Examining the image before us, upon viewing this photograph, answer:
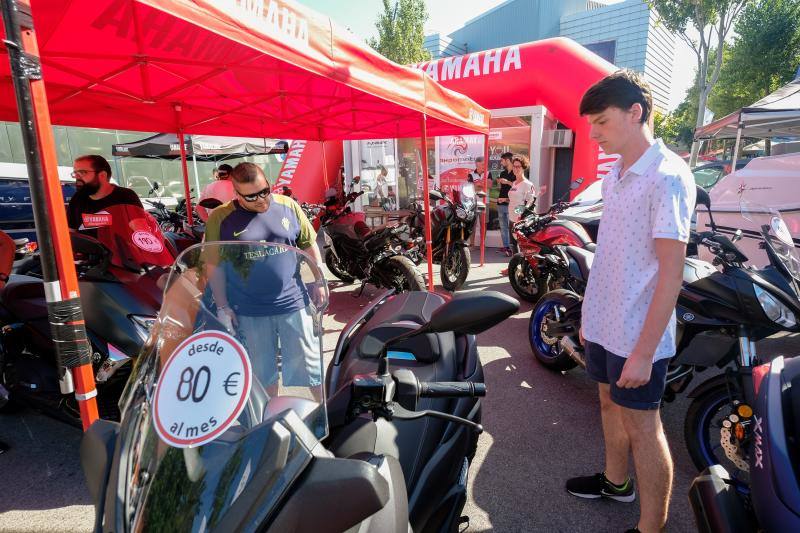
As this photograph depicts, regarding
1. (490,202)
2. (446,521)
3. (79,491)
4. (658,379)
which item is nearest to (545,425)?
(658,379)

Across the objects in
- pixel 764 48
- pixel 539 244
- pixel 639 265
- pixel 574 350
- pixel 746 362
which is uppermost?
pixel 764 48

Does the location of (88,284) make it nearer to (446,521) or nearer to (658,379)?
(446,521)

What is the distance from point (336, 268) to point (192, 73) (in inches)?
116

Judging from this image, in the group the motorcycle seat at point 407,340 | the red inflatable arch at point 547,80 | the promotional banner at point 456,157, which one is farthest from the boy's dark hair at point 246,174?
the promotional banner at point 456,157

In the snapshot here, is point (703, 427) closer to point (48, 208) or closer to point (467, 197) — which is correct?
point (48, 208)

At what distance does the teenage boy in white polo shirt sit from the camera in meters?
1.43

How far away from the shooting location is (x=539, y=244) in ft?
14.2

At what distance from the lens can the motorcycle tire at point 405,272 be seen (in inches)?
195

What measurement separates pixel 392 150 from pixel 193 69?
7035 millimetres

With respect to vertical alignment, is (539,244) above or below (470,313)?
below

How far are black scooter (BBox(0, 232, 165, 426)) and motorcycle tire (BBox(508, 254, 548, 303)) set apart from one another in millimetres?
4137

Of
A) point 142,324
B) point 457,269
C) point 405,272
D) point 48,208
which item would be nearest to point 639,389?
point 48,208

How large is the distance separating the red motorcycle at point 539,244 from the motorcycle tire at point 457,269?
687mm

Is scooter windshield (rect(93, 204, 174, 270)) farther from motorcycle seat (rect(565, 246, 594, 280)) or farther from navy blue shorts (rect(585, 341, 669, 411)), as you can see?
motorcycle seat (rect(565, 246, 594, 280))
